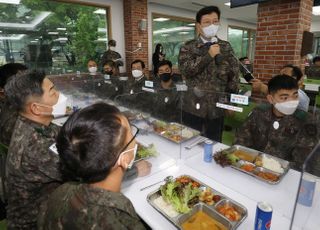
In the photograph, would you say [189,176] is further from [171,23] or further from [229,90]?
[171,23]

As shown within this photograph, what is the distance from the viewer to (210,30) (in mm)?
2188

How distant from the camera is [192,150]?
6.07ft

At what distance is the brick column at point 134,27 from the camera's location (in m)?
5.86

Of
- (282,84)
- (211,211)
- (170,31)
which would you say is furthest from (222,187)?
(170,31)

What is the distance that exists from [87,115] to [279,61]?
3319 mm

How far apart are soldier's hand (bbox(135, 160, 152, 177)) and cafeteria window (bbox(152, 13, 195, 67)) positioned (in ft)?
19.3

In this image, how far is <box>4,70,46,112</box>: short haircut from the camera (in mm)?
1343

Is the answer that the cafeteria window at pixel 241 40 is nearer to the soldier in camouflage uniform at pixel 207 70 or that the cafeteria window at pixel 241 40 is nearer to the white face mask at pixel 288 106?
the soldier in camouflage uniform at pixel 207 70

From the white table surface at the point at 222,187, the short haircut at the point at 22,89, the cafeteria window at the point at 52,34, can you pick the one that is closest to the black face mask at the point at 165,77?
the white table surface at the point at 222,187

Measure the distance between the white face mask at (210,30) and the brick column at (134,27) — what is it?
163 inches

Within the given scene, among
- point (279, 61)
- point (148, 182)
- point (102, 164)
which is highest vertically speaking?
point (279, 61)

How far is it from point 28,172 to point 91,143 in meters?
0.72

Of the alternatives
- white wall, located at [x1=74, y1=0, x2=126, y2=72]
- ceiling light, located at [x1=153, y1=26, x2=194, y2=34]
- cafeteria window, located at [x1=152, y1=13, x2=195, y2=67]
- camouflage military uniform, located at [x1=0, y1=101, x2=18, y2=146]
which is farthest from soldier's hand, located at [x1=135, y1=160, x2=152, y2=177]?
ceiling light, located at [x1=153, y1=26, x2=194, y2=34]

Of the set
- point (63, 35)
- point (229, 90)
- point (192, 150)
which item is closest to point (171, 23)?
point (63, 35)
